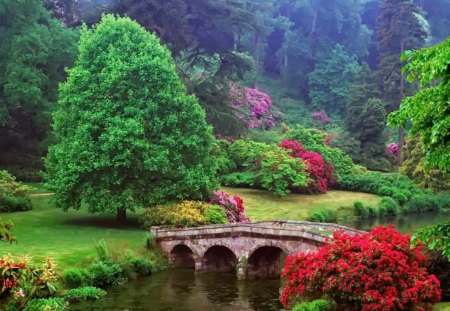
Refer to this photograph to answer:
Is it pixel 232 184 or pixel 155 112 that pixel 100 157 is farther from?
pixel 232 184

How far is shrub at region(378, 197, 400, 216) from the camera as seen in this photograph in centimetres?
5631

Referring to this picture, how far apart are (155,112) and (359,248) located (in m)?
20.4

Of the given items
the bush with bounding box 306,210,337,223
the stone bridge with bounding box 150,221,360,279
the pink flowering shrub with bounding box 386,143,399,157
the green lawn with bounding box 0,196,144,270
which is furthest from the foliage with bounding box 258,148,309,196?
the pink flowering shrub with bounding box 386,143,399,157

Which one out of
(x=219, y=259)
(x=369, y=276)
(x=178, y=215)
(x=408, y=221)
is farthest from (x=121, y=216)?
(x=408, y=221)

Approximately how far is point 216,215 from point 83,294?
13117 millimetres

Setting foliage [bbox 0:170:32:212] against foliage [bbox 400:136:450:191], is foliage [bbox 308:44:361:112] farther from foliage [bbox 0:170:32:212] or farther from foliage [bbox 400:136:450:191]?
foliage [bbox 0:170:32:212]

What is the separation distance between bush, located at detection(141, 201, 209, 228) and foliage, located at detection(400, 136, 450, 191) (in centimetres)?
2699

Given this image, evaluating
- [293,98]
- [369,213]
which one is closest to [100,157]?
[369,213]

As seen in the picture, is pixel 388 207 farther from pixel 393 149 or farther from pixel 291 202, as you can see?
pixel 393 149

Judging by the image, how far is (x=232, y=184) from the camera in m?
57.8

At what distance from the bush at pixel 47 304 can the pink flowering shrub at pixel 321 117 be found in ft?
232

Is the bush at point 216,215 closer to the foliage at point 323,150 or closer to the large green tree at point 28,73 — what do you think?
the large green tree at point 28,73

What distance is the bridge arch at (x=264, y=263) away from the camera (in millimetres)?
32531

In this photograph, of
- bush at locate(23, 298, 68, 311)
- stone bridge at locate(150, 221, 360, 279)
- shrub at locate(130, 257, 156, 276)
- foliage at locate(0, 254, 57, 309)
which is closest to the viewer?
foliage at locate(0, 254, 57, 309)
